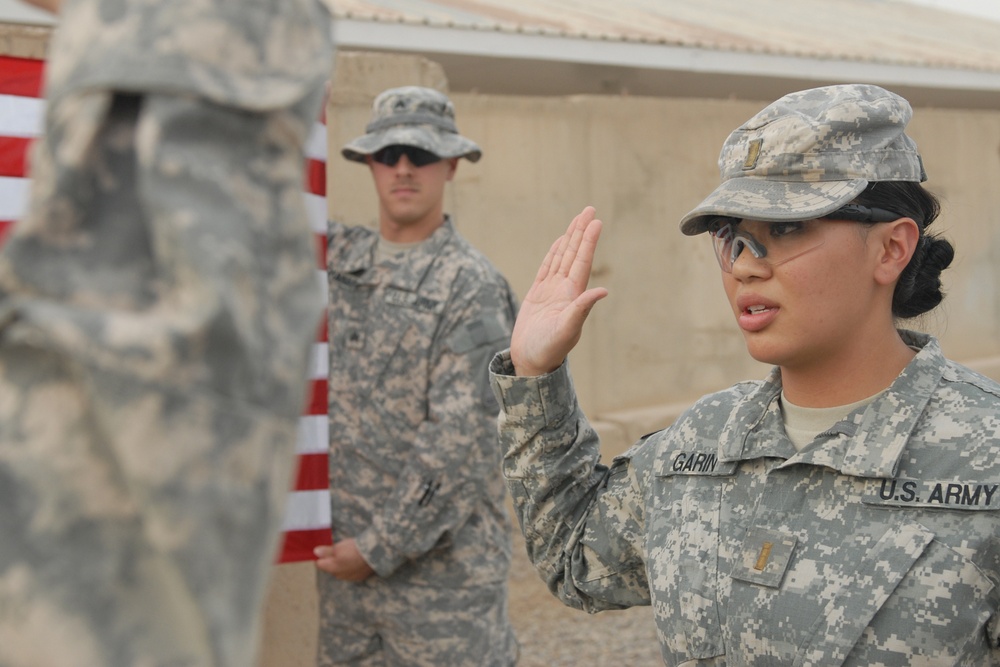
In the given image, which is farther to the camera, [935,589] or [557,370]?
[557,370]

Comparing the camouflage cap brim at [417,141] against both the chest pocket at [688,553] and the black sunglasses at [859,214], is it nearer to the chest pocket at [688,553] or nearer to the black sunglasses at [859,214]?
the chest pocket at [688,553]

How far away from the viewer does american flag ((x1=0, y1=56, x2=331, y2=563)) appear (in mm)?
3041

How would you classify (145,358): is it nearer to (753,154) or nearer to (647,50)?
(753,154)

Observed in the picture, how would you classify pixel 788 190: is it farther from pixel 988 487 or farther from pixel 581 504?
pixel 581 504

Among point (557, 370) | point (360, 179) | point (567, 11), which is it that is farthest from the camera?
point (567, 11)

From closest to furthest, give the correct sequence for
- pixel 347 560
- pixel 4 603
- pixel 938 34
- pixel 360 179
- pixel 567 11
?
pixel 4 603 → pixel 347 560 → pixel 360 179 → pixel 567 11 → pixel 938 34

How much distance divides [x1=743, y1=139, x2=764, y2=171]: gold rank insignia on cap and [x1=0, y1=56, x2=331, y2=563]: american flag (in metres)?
1.49

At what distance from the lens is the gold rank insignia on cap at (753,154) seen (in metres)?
1.86

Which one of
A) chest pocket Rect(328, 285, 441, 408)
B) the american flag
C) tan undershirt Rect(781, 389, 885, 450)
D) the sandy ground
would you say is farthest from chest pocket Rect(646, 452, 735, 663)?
the sandy ground

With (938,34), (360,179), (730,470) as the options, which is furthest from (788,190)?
(938,34)

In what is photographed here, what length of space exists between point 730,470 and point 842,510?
0.67ft

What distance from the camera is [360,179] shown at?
440cm

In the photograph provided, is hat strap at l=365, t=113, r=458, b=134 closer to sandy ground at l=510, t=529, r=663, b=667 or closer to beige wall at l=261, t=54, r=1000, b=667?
beige wall at l=261, t=54, r=1000, b=667

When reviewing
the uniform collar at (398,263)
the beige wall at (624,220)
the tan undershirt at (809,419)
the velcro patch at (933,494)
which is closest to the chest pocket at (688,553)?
the tan undershirt at (809,419)
